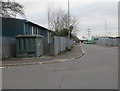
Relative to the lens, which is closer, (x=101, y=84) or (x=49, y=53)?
(x=101, y=84)

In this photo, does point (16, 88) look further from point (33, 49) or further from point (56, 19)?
point (56, 19)

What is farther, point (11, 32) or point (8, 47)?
point (11, 32)

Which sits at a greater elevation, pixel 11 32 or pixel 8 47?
pixel 11 32

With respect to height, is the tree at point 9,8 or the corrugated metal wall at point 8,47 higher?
the tree at point 9,8

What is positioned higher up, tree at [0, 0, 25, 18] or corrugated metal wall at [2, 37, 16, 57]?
tree at [0, 0, 25, 18]

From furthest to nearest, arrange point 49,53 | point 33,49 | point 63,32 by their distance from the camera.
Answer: point 63,32 → point 49,53 → point 33,49

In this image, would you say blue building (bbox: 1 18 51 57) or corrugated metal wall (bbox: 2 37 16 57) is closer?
corrugated metal wall (bbox: 2 37 16 57)

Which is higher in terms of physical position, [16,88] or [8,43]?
[8,43]

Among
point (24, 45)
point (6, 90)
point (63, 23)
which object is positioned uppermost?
point (63, 23)

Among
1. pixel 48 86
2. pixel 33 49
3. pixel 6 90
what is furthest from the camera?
pixel 33 49

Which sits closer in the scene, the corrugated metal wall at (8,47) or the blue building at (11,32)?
the corrugated metal wall at (8,47)

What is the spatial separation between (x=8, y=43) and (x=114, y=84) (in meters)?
13.7

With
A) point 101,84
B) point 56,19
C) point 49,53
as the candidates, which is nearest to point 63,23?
point 56,19

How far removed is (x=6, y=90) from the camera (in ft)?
21.6
